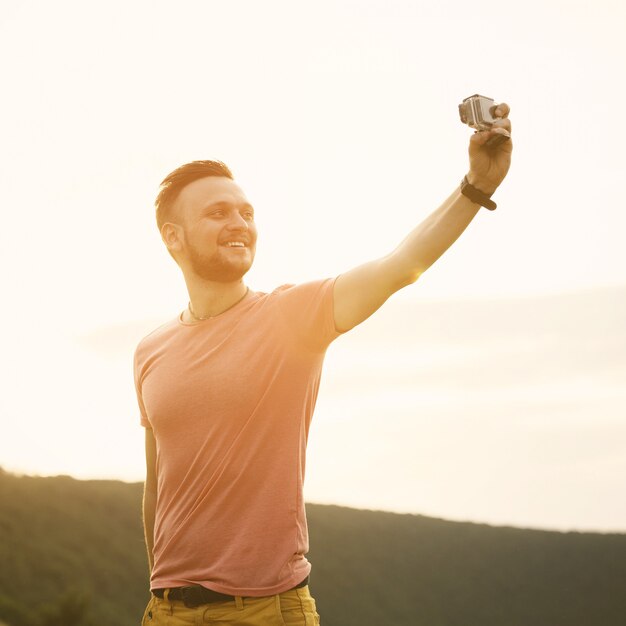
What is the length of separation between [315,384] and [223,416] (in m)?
0.43

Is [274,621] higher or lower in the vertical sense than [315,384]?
lower

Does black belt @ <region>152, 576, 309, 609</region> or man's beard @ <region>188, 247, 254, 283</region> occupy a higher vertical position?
man's beard @ <region>188, 247, 254, 283</region>

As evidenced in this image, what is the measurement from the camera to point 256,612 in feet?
9.89

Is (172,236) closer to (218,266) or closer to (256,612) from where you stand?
(218,266)

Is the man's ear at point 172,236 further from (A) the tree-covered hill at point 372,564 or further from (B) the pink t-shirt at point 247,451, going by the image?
(A) the tree-covered hill at point 372,564

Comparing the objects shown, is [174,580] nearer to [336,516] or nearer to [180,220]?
[180,220]

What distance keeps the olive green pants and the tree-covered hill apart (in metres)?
9.39

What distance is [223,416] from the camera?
3213 millimetres

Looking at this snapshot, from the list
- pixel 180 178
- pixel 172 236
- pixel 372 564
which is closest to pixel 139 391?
pixel 172 236

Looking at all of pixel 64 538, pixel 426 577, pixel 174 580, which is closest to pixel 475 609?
pixel 426 577

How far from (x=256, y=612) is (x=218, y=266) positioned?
148cm

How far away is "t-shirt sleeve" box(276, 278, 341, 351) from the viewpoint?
3.07 m

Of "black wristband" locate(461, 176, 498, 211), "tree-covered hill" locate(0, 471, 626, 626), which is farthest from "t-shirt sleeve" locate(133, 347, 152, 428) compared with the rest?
"tree-covered hill" locate(0, 471, 626, 626)

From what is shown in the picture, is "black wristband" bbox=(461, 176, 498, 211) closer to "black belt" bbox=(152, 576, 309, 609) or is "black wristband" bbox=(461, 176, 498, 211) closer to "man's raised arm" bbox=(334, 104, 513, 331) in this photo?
"man's raised arm" bbox=(334, 104, 513, 331)
